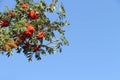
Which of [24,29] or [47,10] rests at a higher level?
[47,10]

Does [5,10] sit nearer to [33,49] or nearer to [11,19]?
[11,19]

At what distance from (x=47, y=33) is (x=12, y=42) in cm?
119

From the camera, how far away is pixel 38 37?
51.8ft

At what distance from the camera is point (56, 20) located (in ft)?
53.3

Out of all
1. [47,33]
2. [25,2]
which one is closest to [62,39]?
[47,33]

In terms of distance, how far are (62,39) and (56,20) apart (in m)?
0.63

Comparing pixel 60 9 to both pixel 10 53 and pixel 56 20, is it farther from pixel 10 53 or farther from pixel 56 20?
pixel 10 53

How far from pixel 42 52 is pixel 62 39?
0.76 m

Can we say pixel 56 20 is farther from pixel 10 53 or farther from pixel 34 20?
pixel 10 53

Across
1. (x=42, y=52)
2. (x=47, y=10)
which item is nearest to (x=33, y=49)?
(x=42, y=52)

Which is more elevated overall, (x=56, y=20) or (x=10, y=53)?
(x=56, y=20)

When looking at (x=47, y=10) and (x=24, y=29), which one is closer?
(x=24, y=29)

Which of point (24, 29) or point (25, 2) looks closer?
point (24, 29)

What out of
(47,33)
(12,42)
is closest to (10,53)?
(12,42)
